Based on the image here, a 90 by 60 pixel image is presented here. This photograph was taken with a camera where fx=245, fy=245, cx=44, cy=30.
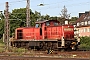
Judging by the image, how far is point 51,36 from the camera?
2905cm

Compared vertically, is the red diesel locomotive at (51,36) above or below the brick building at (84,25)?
below

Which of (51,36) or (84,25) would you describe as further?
(84,25)

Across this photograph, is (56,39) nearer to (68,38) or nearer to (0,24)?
(68,38)

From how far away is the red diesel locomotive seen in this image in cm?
2780

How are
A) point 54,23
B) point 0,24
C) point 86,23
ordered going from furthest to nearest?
point 0,24
point 86,23
point 54,23

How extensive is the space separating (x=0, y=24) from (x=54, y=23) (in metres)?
57.5

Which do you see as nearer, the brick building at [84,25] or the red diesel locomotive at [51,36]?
the red diesel locomotive at [51,36]

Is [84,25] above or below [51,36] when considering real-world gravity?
above

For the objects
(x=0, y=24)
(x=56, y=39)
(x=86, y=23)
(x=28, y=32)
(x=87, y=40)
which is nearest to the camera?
(x=56, y=39)

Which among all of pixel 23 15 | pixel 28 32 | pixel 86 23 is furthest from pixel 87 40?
pixel 23 15

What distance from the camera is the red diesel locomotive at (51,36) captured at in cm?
2780

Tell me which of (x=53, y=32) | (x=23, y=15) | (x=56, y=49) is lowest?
(x=56, y=49)

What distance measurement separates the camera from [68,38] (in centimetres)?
2822

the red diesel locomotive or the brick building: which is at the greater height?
the brick building
